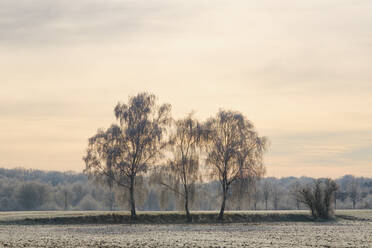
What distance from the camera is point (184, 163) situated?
71625 mm

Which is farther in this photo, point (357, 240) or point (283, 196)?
point (283, 196)

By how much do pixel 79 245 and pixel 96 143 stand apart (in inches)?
1361

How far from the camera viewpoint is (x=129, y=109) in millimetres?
71312

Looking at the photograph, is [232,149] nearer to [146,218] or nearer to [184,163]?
[184,163]

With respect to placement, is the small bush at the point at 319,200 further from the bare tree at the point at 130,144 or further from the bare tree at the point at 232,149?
the bare tree at the point at 130,144

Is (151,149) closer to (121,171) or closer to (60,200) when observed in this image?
(121,171)

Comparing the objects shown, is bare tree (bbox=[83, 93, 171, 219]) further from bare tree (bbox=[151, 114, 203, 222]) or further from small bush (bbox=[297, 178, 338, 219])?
small bush (bbox=[297, 178, 338, 219])

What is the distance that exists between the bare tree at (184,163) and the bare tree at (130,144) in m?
2.09

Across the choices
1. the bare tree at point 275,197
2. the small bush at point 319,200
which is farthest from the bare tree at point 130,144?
the bare tree at point 275,197

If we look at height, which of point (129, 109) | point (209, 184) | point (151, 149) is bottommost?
point (209, 184)

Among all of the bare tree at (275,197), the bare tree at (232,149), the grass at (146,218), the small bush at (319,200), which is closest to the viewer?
the grass at (146,218)

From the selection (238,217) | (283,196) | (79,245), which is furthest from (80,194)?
(79,245)

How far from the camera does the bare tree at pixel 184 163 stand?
234 feet

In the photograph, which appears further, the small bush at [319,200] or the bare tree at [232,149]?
the small bush at [319,200]
